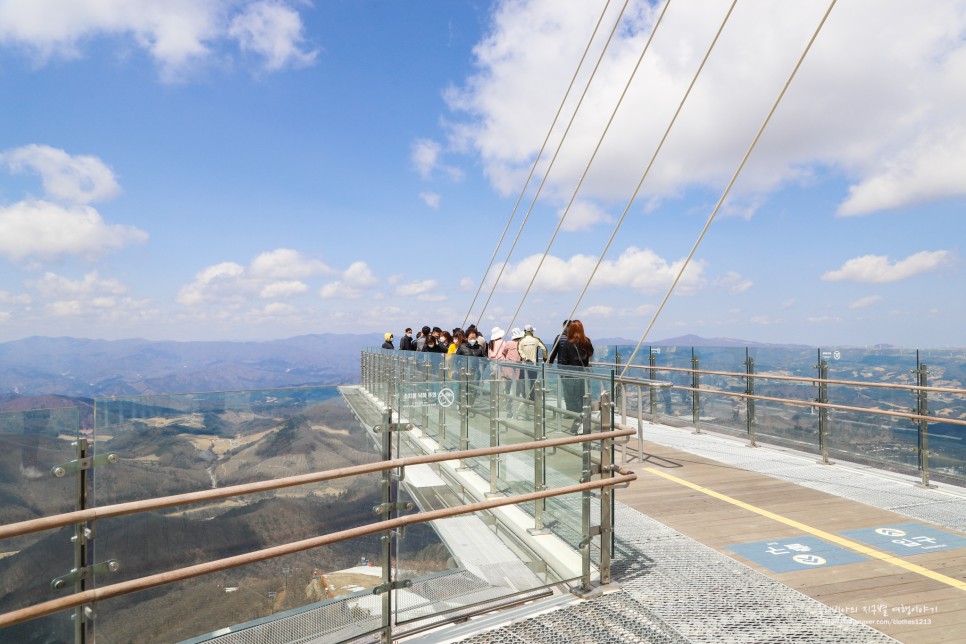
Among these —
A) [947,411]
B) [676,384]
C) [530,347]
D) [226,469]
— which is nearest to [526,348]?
[530,347]

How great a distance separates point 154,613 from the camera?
279 cm

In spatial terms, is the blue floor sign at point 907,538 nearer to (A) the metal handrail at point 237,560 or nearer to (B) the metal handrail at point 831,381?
(B) the metal handrail at point 831,381

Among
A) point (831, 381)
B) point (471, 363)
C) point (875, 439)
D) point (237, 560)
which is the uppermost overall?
point (471, 363)

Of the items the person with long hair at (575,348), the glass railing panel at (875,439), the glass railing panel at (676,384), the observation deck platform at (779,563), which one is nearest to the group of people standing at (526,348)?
the person with long hair at (575,348)

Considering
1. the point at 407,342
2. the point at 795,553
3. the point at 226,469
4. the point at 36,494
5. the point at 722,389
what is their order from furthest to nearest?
the point at 407,342, the point at 722,389, the point at 795,553, the point at 226,469, the point at 36,494

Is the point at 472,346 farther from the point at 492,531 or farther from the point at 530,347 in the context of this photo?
the point at 492,531

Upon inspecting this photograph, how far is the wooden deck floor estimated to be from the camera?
3383mm

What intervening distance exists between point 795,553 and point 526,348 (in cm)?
611

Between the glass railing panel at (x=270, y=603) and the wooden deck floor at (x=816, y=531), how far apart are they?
9.04ft

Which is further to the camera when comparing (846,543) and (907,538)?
(907,538)

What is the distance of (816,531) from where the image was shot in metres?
4.86

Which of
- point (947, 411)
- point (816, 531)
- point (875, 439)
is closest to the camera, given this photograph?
point (816, 531)

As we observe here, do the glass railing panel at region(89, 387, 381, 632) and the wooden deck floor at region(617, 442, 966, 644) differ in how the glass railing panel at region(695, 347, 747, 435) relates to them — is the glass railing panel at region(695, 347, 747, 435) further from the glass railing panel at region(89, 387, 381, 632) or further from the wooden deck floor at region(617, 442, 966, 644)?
the glass railing panel at region(89, 387, 381, 632)

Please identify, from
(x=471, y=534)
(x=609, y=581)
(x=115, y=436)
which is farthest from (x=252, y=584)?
(x=609, y=581)
